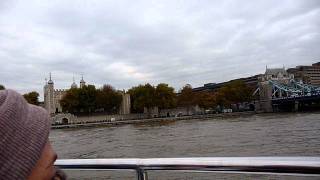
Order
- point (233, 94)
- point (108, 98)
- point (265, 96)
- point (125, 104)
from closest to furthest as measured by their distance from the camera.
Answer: point (108, 98), point (265, 96), point (125, 104), point (233, 94)

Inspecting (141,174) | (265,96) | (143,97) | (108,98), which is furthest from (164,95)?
(141,174)

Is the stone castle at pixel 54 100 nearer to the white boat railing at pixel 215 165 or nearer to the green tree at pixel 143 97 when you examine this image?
the green tree at pixel 143 97

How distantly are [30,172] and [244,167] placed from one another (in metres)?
0.85

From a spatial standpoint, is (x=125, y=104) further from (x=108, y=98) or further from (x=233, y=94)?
(x=233, y=94)

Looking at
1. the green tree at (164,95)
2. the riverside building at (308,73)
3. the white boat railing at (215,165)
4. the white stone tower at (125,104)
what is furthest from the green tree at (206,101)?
the white boat railing at (215,165)

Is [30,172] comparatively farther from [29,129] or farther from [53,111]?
[53,111]

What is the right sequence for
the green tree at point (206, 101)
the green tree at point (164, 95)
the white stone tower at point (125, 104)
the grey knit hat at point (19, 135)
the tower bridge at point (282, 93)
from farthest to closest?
the green tree at point (206, 101)
the white stone tower at point (125, 104)
the green tree at point (164, 95)
the tower bridge at point (282, 93)
the grey knit hat at point (19, 135)

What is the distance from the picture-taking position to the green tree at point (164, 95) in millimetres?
87812

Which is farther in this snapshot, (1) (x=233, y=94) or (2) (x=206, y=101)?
(1) (x=233, y=94)

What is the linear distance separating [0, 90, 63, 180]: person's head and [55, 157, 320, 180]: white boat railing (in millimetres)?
713

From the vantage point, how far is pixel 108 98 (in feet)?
284

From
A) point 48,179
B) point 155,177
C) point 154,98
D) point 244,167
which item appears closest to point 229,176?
point 244,167

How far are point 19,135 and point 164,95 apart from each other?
87.2 m

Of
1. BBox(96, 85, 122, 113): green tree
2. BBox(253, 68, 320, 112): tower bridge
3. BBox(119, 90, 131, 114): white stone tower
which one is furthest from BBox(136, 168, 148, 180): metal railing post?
BBox(119, 90, 131, 114): white stone tower
